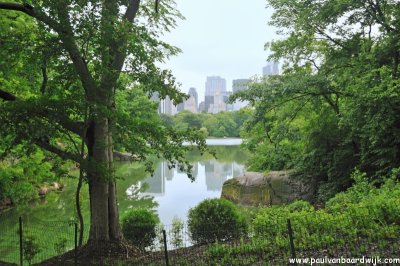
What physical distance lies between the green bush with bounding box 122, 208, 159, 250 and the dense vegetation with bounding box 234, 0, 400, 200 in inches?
229

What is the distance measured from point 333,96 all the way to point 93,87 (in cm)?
1157

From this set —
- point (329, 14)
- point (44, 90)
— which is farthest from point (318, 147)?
point (44, 90)

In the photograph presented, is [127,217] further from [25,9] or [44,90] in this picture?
[25,9]

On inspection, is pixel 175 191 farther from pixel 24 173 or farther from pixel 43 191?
pixel 24 173

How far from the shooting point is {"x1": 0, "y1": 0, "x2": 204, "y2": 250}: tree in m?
7.09

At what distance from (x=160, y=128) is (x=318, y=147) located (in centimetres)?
899

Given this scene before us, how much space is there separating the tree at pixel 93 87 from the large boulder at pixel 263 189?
28.8 ft

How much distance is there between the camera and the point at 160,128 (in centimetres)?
795

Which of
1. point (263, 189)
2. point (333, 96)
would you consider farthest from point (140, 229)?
point (333, 96)

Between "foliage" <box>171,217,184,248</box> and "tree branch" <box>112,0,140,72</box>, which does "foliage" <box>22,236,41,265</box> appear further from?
"tree branch" <box>112,0,140,72</box>

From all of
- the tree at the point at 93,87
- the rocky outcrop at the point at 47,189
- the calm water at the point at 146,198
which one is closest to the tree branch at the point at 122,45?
the tree at the point at 93,87

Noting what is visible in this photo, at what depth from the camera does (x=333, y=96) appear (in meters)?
16.0

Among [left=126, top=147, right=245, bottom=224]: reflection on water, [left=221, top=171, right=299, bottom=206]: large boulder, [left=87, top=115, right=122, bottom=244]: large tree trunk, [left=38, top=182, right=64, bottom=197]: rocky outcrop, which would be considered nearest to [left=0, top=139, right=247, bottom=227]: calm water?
[left=126, top=147, right=245, bottom=224]: reflection on water

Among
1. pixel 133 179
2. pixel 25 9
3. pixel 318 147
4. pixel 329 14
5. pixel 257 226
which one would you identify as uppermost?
pixel 329 14
